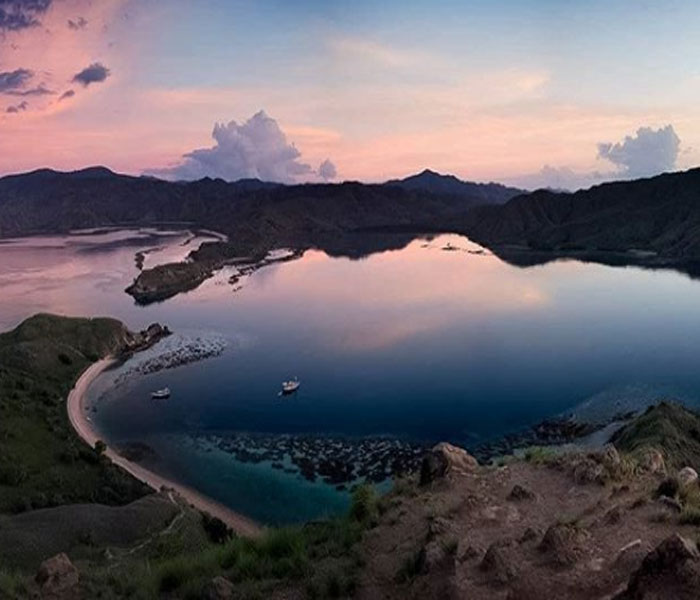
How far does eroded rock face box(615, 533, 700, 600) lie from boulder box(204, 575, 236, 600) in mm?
5559

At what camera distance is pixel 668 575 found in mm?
7973

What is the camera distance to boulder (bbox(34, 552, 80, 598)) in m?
11.7

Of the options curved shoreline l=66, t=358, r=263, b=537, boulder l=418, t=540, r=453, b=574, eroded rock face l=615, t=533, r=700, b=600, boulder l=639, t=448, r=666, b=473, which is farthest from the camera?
curved shoreline l=66, t=358, r=263, b=537

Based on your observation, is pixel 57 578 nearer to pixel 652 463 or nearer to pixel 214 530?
pixel 652 463

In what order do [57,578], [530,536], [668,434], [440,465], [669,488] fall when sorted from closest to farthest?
[530,536], [669,488], [57,578], [440,465], [668,434]

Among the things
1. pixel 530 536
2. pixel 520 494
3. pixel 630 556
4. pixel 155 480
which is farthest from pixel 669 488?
pixel 155 480

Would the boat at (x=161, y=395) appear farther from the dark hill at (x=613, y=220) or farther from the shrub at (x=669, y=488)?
the dark hill at (x=613, y=220)

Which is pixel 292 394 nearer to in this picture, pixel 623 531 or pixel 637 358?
pixel 637 358

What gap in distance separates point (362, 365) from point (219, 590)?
155 feet

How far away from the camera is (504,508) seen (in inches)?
473

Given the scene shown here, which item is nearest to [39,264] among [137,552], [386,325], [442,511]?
[386,325]

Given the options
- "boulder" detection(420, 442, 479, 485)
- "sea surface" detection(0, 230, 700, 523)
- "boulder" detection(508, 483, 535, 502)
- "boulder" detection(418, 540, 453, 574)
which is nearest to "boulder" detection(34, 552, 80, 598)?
"boulder" detection(418, 540, 453, 574)

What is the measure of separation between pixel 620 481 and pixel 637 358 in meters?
48.2

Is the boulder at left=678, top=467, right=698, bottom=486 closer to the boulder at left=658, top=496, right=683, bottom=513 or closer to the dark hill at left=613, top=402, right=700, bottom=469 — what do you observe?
the boulder at left=658, top=496, right=683, bottom=513
